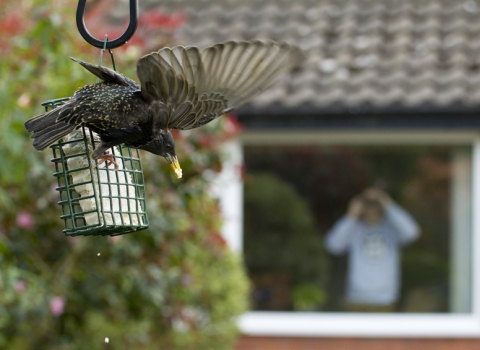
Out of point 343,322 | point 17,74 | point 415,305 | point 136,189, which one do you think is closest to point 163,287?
point 17,74

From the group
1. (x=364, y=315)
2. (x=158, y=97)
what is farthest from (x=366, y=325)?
(x=158, y=97)

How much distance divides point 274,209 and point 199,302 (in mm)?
1665

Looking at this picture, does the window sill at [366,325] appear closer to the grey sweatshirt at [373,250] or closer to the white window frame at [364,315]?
the white window frame at [364,315]

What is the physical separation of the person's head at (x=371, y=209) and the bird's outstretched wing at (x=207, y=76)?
4.64 m

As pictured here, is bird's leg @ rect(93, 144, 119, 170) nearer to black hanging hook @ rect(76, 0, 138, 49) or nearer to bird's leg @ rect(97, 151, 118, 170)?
bird's leg @ rect(97, 151, 118, 170)

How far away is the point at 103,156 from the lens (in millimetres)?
2619

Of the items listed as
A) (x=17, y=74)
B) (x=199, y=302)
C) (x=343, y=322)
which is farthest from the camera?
(x=343, y=322)

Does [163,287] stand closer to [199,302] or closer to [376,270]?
[199,302]

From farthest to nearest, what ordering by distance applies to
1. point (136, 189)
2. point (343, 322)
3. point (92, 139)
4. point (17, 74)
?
point (343, 322) → point (17, 74) → point (136, 189) → point (92, 139)

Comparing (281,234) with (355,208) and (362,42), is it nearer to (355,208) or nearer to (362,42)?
(355,208)

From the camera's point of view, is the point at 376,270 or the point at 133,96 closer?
the point at 133,96

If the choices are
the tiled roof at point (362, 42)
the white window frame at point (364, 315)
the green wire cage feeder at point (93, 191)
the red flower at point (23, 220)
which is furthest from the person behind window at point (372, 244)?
the green wire cage feeder at point (93, 191)

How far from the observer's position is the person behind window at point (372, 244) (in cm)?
723

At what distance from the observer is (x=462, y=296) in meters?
7.22
